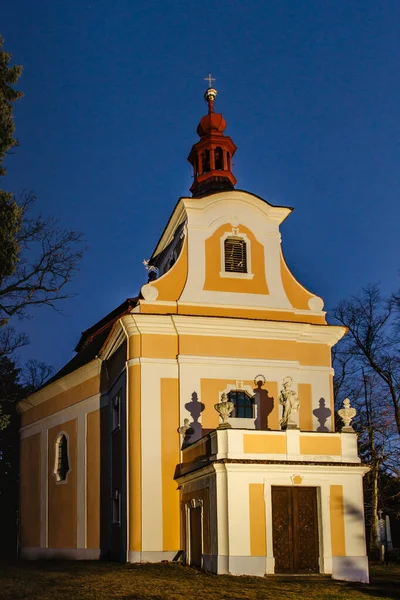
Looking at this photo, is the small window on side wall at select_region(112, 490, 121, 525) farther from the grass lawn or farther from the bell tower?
the bell tower

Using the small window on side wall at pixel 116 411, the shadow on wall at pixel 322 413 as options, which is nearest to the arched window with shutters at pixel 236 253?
the shadow on wall at pixel 322 413

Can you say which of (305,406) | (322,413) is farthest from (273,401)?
(322,413)

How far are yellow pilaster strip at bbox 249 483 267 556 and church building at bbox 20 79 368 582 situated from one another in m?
0.03

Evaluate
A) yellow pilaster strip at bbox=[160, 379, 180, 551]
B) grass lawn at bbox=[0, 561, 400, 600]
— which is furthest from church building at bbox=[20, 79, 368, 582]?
grass lawn at bbox=[0, 561, 400, 600]

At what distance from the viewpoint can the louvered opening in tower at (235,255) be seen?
2528 cm

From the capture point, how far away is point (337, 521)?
2041 centimetres

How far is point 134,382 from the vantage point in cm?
2325

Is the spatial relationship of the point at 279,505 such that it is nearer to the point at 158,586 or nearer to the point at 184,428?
the point at 184,428

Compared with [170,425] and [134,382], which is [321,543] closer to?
[170,425]

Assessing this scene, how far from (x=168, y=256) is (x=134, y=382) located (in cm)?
655

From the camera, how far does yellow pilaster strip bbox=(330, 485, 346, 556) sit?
20.2m

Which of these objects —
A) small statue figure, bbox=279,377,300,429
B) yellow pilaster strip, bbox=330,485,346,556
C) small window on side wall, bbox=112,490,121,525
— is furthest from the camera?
small window on side wall, bbox=112,490,121,525

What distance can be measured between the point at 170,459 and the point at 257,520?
406 centimetres

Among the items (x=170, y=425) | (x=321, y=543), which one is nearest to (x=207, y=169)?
(x=170, y=425)
